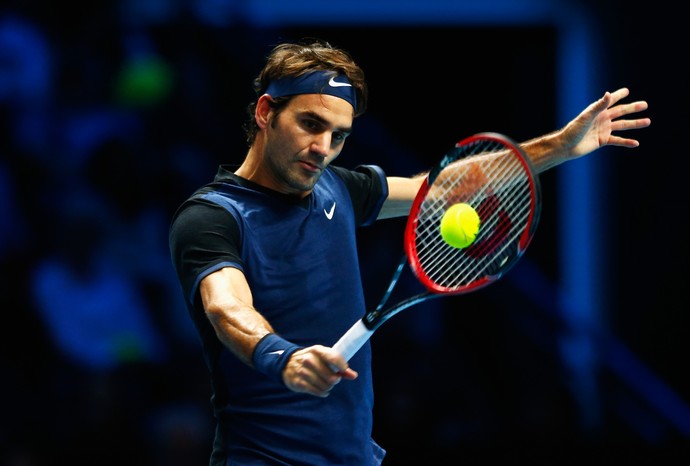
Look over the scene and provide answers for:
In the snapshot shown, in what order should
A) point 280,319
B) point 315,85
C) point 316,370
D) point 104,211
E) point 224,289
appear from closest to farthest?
1. point 316,370
2. point 224,289
3. point 280,319
4. point 315,85
5. point 104,211

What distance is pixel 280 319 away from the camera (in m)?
3.21

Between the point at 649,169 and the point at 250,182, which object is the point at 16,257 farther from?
the point at 649,169

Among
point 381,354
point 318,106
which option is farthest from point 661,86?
point 318,106

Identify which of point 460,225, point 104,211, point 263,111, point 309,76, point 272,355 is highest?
point 309,76

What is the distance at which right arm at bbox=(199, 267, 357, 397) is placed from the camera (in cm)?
265

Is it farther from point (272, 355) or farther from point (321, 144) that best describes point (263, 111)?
point (272, 355)

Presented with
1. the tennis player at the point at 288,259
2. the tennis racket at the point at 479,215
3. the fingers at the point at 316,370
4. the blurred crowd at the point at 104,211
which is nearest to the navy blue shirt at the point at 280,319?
the tennis player at the point at 288,259

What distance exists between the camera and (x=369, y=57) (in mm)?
8039

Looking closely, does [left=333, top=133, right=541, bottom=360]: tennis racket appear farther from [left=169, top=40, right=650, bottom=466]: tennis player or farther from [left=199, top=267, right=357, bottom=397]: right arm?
[left=199, top=267, right=357, bottom=397]: right arm

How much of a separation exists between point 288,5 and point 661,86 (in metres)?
2.44

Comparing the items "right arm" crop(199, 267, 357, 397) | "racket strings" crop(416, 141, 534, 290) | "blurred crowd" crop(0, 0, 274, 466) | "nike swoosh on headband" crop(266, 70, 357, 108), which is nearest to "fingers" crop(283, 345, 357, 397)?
"right arm" crop(199, 267, 357, 397)

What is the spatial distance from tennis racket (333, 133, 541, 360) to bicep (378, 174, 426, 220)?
0.51 ft

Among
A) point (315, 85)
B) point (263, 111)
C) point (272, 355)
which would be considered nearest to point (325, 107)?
point (315, 85)

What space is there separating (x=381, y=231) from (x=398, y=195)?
3073 mm
